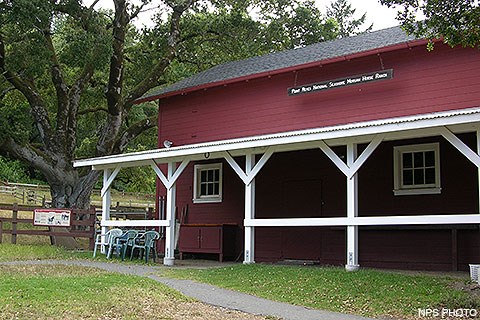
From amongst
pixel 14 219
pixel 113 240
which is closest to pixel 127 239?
pixel 113 240

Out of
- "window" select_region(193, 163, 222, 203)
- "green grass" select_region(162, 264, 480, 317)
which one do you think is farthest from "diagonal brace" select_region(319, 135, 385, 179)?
"window" select_region(193, 163, 222, 203)

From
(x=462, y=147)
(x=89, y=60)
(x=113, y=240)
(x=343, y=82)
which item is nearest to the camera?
(x=462, y=147)

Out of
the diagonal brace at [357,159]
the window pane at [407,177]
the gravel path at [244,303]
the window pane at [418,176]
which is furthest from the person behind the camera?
the window pane at [407,177]

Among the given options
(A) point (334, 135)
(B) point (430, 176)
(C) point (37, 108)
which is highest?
(C) point (37, 108)

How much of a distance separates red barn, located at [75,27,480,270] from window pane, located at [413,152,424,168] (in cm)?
3

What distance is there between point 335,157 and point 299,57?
546 centimetres

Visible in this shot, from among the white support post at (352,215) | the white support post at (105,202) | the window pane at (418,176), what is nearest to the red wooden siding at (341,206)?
the window pane at (418,176)

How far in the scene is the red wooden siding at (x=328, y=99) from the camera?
1341cm

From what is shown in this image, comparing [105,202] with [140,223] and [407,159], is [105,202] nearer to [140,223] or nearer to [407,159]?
[140,223]

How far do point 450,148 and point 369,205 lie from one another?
2.29 m

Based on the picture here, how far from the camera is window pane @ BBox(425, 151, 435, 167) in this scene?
45.1 ft

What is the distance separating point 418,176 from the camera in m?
13.9

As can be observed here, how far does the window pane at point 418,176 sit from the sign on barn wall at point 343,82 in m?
2.20

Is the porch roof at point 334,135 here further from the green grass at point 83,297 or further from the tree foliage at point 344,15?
the tree foliage at point 344,15
